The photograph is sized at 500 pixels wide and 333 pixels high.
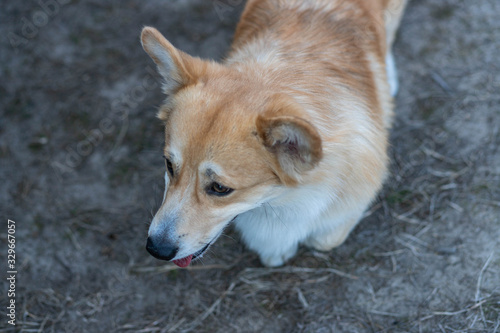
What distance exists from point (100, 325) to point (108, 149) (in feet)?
4.89

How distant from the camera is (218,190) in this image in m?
2.01

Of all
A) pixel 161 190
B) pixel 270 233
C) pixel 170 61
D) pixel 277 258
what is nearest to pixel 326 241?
pixel 277 258

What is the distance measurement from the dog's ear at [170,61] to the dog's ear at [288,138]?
0.51 metres

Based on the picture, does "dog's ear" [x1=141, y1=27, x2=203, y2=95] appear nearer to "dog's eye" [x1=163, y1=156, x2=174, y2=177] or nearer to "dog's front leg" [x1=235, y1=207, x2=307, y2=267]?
"dog's eye" [x1=163, y1=156, x2=174, y2=177]

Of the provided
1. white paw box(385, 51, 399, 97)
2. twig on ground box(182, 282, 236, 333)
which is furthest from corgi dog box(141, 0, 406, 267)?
white paw box(385, 51, 399, 97)

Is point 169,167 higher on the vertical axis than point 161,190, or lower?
higher

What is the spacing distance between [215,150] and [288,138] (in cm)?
36

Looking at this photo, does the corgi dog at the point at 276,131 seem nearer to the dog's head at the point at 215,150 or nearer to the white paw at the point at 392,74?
the dog's head at the point at 215,150

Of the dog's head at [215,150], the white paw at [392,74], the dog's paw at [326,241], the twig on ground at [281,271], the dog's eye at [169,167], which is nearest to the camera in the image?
the dog's head at [215,150]

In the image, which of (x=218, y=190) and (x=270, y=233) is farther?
(x=270, y=233)

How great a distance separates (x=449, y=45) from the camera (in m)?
3.75

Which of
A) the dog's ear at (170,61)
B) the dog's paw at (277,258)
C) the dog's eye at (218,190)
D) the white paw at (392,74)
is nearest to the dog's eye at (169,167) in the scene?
the dog's eye at (218,190)

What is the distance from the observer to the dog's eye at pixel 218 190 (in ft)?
6.54

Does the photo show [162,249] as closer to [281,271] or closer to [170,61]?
[170,61]
